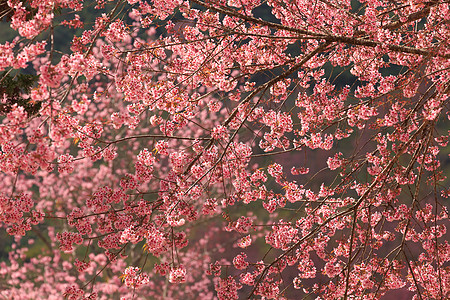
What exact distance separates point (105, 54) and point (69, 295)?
2.51m

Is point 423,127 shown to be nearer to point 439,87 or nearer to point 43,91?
point 439,87

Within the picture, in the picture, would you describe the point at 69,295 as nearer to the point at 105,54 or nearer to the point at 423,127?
the point at 105,54

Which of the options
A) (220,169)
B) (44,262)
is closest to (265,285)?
(220,169)

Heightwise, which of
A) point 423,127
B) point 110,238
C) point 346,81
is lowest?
point 110,238

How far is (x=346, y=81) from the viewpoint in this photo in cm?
1644

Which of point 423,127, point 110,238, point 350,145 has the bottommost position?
point 110,238

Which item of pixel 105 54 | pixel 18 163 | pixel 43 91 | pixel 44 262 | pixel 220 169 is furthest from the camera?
pixel 44 262

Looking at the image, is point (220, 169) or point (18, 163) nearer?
point (18, 163)

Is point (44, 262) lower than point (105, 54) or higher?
higher

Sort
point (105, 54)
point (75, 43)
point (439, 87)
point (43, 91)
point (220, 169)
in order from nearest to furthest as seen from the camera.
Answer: point (43, 91) → point (75, 43) → point (439, 87) → point (105, 54) → point (220, 169)

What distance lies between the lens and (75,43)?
3.79m

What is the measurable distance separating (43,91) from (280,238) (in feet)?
10.9

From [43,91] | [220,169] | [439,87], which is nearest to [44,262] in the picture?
[220,169]

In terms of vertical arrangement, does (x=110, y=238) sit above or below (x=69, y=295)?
above
